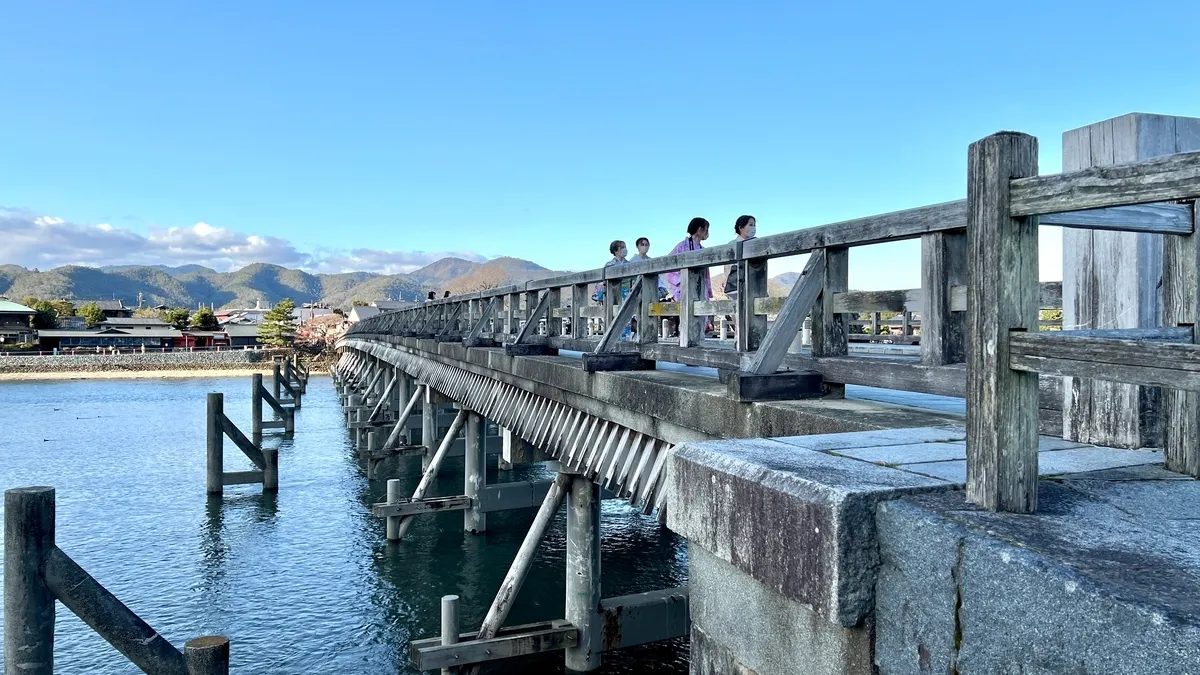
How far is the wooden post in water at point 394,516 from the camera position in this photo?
1641cm

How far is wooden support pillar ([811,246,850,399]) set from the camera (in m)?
4.68

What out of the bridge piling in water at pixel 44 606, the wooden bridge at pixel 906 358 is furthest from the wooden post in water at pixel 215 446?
the bridge piling in water at pixel 44 606

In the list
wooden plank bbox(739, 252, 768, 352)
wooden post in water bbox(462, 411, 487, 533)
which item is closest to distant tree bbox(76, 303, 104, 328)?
wooden post in water bbox(462, 411, 487, 533)

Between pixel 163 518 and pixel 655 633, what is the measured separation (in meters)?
15.5

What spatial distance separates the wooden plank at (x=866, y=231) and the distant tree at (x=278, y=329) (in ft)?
296

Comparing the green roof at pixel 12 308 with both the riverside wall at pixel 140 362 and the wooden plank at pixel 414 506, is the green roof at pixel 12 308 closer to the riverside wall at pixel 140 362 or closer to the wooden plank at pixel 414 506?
the riverside wall at pixel 140 362

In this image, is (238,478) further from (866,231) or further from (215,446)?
(866,231)

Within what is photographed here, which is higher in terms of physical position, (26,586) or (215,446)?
(26,586)

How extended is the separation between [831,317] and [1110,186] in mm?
2819

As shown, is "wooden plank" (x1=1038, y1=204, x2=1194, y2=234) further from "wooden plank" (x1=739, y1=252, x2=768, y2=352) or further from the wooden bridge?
"wooden plank" (x1=739, y1=252, x2=768, y2=352)

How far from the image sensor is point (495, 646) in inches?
372

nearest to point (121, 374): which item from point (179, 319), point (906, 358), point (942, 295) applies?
point (179, 319)

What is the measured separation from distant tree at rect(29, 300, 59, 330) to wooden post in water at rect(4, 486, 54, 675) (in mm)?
99391

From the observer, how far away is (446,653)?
9109 mm
